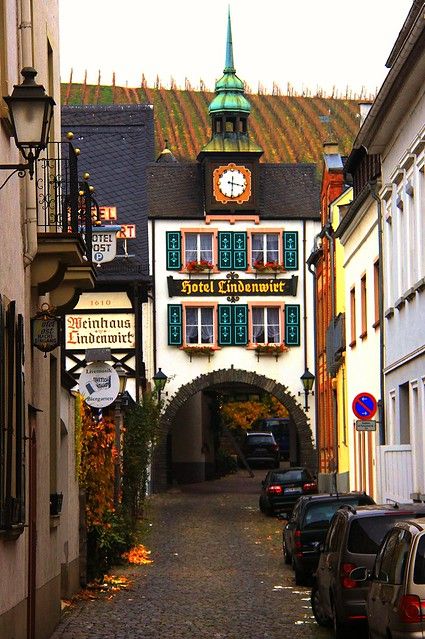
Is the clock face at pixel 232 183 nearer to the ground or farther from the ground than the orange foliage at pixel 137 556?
farther from the ground

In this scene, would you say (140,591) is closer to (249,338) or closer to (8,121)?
(8,121)

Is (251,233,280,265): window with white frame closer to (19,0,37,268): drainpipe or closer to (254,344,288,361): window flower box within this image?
(254,344,288,361): window flower box

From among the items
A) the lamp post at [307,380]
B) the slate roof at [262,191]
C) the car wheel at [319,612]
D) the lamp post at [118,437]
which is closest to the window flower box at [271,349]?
the lamp post at [307,380]

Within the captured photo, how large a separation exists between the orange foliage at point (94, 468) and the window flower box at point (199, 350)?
31066 mm

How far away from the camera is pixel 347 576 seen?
16.5 m

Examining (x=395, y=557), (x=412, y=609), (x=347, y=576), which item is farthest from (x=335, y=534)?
(x=412, y=609)

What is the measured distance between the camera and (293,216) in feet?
192

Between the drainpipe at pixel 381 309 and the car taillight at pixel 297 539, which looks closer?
the car taillight at pixel 297 539

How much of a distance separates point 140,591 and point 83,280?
6715 mm

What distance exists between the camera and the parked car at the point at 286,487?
4269 cm

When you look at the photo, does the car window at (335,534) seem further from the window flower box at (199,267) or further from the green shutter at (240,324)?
the green shutter at (240,324)

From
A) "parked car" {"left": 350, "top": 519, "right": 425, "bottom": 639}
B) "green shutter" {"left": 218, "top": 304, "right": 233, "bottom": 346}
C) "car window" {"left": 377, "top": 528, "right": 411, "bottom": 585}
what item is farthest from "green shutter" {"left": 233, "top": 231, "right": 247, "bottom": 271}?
"car window" {"left": 377, "top": 528, "right": 411, "bottom": 585}

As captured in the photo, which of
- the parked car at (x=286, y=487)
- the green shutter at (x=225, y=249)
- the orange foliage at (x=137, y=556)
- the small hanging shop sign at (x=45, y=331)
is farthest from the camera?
the green shutter at (x=225, y=249)

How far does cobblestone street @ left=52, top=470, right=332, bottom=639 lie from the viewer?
18.6 meters
